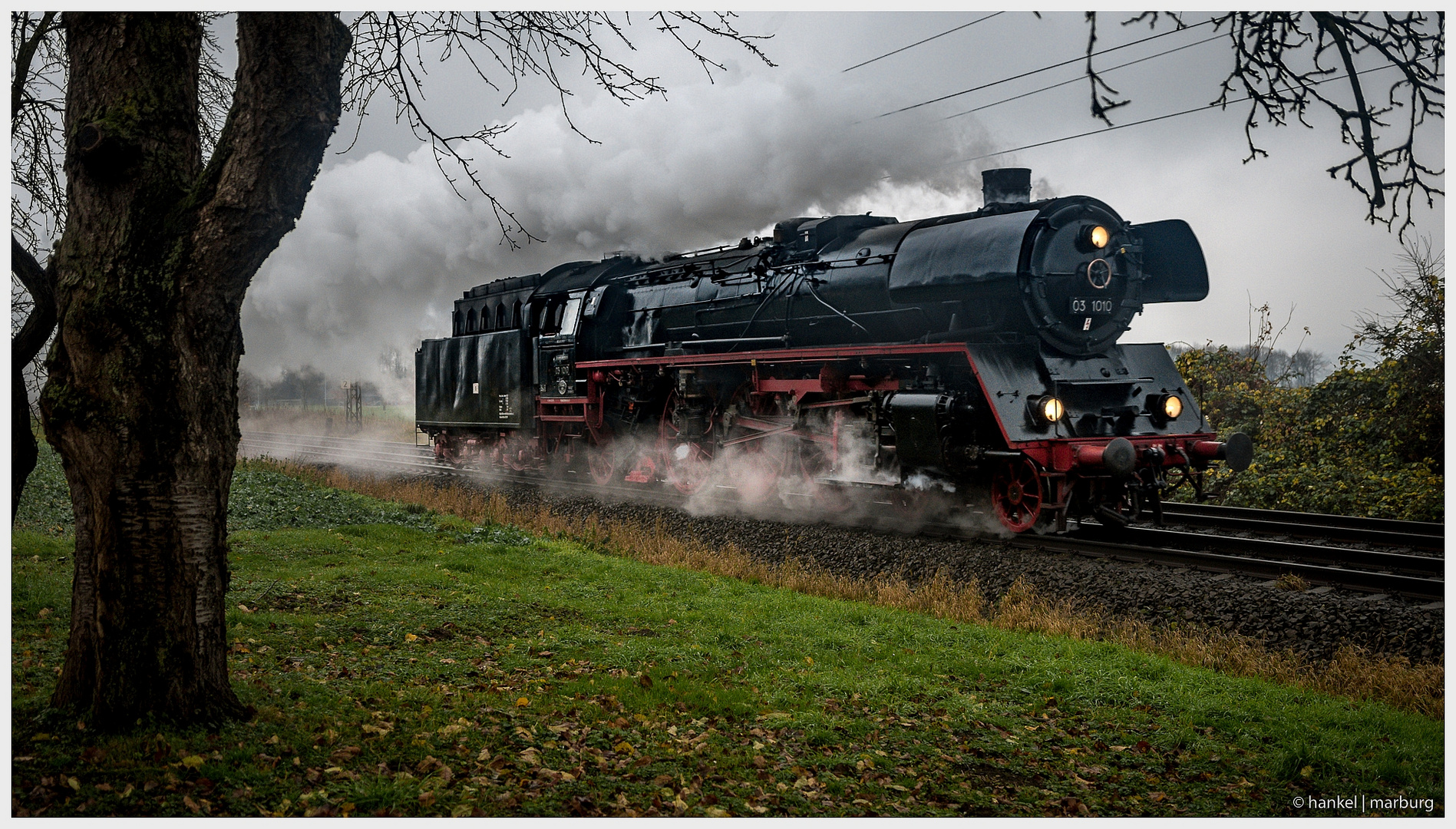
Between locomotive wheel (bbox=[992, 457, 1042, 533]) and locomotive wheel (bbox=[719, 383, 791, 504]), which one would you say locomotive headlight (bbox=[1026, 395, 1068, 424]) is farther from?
locomotive wheel (bbox=[719, 383, 791, 504])

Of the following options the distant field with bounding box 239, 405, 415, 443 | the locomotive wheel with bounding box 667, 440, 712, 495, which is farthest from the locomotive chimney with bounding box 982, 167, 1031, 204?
the distant field with bounding box 239, 405, 415, 443

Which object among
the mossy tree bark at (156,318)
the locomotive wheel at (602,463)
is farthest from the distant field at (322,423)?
the mossy tree bark at (156,318)

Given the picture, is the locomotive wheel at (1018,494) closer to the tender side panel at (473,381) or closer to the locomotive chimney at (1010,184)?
the locomotive chimney at (1010,184)

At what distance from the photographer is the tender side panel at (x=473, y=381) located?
58.0 feet

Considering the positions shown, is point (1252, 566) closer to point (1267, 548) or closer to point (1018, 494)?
point (1267, 548)

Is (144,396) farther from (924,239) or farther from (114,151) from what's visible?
(924,239)

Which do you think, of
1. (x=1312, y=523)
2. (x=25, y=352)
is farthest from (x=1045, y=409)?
(x=25, y=352)

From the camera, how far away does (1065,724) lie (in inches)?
203

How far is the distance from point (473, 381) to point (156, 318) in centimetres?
1529

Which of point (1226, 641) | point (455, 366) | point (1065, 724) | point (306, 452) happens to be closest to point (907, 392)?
point (1226, 641)

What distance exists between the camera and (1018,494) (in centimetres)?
1002

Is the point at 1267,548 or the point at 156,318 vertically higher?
the point at 156,318

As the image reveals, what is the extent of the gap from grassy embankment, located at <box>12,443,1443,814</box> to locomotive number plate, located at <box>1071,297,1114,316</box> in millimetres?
3533

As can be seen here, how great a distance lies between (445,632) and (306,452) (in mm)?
23064
